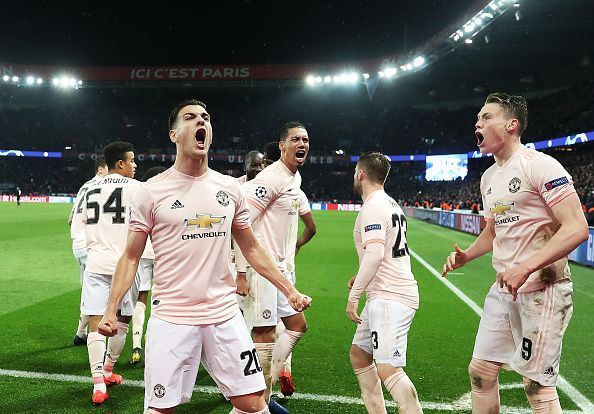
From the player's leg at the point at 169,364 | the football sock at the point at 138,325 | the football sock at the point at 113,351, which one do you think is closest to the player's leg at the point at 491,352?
the player's leg at the point at 169,364

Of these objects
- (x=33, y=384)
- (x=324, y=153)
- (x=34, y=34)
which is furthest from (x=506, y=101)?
(x=34, y=34)

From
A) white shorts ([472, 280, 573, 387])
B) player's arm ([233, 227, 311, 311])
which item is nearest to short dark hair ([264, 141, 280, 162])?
player's arm ([233, 227, 311, 311])

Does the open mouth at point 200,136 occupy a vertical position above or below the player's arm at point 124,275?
above

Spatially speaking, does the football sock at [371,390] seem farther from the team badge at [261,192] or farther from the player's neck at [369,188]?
the team badge at [261,192]

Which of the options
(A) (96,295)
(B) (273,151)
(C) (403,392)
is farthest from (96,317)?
(C) (403,392)

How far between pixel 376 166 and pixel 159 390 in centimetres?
221

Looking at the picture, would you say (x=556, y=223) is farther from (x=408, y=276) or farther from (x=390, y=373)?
(x=390, y=373)

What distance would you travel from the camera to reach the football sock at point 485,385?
11.7 feet

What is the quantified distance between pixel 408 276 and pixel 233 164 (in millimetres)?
59231

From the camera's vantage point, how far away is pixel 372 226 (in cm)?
383

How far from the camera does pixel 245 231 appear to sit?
11.1 feet

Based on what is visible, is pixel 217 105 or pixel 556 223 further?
pixel 217 105

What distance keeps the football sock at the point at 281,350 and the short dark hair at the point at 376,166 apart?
1766 mm

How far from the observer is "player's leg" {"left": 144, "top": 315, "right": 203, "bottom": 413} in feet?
9.59
